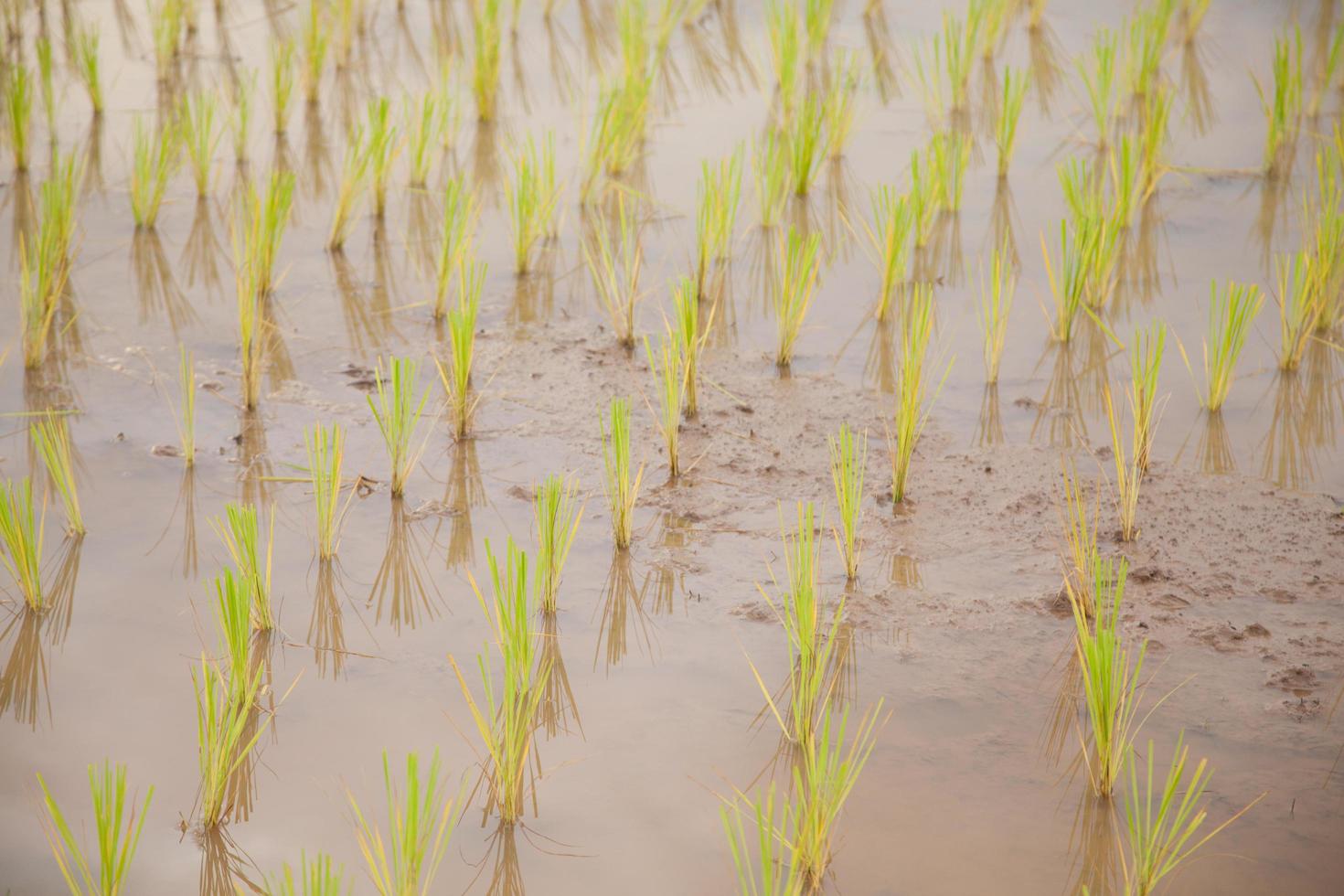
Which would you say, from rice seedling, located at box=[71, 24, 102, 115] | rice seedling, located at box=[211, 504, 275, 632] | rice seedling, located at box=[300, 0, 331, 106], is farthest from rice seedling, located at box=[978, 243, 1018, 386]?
rice seedling, located at box=[71, 24, 102, 115]

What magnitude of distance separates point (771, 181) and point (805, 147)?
32 centimetres

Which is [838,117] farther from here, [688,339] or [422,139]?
[688,339]

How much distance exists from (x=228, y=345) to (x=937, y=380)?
217 centimetres

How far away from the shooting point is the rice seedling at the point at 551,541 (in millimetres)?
2430

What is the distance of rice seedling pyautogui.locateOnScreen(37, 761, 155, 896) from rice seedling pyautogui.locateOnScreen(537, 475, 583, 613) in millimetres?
866

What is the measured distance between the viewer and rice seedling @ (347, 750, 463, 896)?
1.75m

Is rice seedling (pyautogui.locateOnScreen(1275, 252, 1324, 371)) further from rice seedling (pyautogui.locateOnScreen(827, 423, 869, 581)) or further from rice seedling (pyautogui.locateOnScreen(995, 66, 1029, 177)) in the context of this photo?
rice seedling (pyautogui.locateOnScreen(827, 423, 869, 581))

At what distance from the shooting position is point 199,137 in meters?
4.44

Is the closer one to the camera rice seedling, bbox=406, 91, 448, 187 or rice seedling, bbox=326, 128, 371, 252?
rice seedling, bbox=326, 128, 371, 252

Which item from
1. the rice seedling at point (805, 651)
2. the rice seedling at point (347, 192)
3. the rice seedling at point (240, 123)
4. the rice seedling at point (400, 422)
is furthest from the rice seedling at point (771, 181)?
the rice seedling at point (805, 651)

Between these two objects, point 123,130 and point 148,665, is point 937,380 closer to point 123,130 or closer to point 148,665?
point 148,665

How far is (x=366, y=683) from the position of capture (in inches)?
95.4

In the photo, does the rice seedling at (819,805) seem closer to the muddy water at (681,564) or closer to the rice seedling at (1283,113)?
the muddy water at (681,564)

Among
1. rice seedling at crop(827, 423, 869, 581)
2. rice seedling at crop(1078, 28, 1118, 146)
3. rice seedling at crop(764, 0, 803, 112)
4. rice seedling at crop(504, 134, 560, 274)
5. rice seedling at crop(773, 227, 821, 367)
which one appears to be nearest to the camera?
rice seedling at crop(827, 423, 869, 581)
